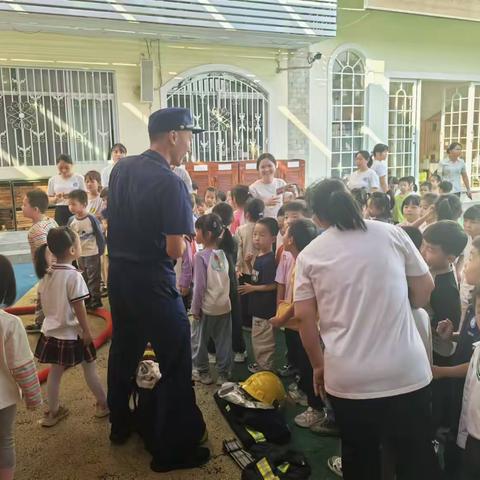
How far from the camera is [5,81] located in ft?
28.2

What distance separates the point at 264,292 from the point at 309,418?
3.25 ft

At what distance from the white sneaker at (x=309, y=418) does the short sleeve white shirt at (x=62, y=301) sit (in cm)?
150

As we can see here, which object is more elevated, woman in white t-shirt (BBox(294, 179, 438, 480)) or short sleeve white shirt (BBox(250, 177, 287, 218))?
short sleeve white shirt (BBox(250, 177, 287, 218))

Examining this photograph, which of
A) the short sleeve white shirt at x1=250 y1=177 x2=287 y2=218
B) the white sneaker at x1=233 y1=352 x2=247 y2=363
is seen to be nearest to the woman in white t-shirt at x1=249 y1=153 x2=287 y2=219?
the short sleeve white shirt at x1=250 y1=177 x2=287 y2=218

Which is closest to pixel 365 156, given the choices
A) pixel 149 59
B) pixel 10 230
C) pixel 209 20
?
pixel 209 20

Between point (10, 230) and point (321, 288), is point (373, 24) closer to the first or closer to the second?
point (10, 230)

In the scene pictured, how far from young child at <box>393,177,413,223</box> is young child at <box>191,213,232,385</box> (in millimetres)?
3922

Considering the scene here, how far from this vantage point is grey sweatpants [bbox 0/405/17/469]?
2406 millimetres

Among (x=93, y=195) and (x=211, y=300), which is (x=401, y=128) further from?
(x=211, y=300)

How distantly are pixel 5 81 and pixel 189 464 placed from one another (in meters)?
7.81

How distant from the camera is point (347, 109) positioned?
11.7 meters

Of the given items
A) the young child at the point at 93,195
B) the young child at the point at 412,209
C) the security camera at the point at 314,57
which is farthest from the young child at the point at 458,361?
the security camera at the point at 314,57

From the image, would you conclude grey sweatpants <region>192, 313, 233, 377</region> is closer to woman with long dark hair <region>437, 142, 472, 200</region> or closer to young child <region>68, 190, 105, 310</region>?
young child <region>68, 190, 105, 310</region>

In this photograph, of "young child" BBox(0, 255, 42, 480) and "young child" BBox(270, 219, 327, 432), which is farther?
"young child" BBox(270, 219, 327, 432)
